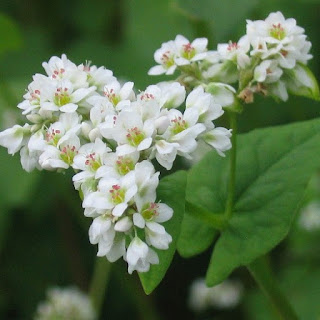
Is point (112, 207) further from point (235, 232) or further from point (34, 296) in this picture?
point (34, 296)

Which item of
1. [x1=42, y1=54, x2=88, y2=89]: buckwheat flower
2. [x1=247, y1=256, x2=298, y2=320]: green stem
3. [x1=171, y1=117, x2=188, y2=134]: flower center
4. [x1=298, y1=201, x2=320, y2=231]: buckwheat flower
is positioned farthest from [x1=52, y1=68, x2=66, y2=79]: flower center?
[x1=298, y1=201, x2=320, y2=231]: buckwheat flower

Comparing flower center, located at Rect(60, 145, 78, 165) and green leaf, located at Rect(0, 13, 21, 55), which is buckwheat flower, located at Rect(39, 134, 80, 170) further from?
green leaf, located at Rect(0, 13, 21, 55)

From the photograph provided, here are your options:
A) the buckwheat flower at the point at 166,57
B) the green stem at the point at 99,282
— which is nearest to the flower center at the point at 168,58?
the buckwheat flower at the point at 166,57

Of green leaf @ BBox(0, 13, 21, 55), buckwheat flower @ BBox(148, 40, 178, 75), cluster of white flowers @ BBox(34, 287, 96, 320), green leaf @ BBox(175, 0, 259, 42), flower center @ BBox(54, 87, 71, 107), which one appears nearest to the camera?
flower center @ BBox(54, 87, 71, 107)

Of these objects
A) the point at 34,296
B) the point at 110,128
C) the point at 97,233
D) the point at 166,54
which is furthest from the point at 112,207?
the point at 34,296

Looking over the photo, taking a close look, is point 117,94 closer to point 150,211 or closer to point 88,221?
point 150,211
